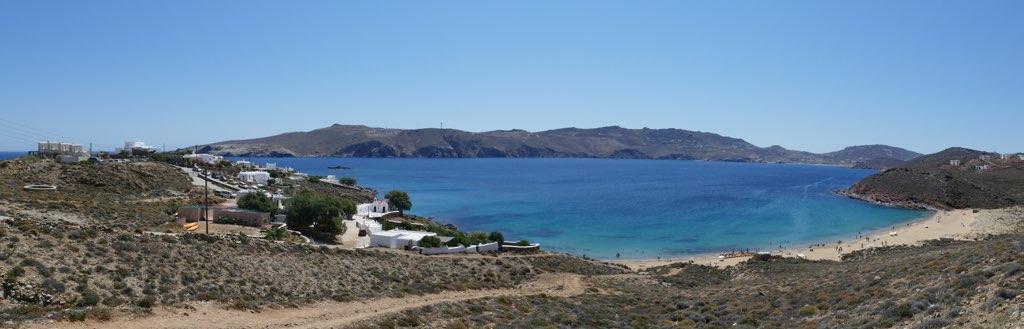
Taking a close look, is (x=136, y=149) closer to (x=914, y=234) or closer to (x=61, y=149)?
(x=61, y=149)

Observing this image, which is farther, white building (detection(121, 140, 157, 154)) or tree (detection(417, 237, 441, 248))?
white building (detection(121, 140, 157, 154))

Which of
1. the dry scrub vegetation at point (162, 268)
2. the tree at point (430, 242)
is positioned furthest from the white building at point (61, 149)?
the tree at point (430, 242)

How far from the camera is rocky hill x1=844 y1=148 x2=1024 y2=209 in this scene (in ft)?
301

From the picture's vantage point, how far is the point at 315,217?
130ft

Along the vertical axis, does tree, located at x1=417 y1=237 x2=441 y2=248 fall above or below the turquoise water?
above

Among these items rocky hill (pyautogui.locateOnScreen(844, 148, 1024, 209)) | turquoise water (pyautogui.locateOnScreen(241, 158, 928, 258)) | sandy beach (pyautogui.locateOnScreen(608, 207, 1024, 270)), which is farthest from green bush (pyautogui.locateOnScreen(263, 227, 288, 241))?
rocky hill (pyautogui.locateOnScreen(844, 148, 1024, 209))

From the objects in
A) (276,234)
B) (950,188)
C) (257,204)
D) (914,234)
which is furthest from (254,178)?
(950,188)

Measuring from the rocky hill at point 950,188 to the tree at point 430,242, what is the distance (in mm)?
88815

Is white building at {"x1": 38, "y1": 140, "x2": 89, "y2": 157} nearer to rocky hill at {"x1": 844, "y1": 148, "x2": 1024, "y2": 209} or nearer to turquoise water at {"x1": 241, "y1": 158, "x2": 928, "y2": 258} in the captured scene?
turquoise water at {"x1": 241, "y1": 158, "x2": 928, "y2": 258}

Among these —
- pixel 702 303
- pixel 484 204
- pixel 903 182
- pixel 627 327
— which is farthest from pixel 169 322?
pixel 903 182

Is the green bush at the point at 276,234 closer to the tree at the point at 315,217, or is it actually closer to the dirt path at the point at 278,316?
the tree at the point at 315,217

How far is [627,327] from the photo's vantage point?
18.7 m

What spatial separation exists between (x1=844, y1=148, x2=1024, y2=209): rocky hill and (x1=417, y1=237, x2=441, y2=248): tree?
8881 cm

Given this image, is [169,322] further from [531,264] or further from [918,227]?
[918,227]
